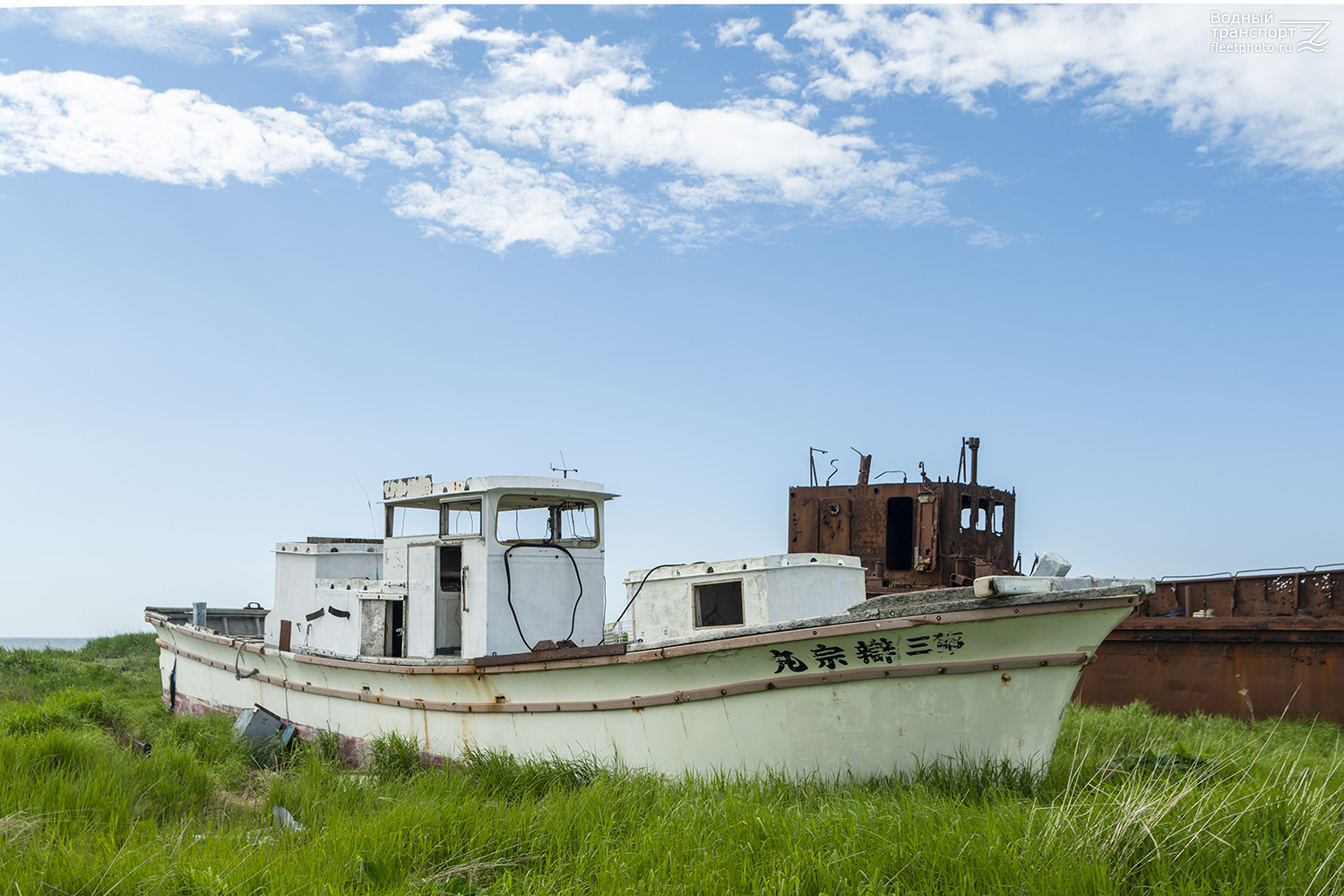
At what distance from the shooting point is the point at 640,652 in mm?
7465

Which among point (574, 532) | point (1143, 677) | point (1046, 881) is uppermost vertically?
point (574, 532)

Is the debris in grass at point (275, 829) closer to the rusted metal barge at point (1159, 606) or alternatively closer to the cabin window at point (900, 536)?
the rusted metal barge at point (1159, 606)

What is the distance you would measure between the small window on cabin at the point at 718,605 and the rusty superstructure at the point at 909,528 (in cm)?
745

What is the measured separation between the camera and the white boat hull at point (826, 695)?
252 inches

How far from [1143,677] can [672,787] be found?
10.4 meters

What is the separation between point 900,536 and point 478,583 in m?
9.69

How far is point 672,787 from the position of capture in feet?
22.5

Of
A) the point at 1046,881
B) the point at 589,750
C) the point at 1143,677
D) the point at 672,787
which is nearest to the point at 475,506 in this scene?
the point at 589,750

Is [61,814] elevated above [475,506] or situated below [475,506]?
below

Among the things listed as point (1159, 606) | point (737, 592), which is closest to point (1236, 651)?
point (1159, 606)

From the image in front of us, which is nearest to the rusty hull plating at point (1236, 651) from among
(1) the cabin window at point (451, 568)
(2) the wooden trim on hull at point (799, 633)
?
(2) the wooden trim on hull at point (799, 633)

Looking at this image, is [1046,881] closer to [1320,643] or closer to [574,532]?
[574,532]

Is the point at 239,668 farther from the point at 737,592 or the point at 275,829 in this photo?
the point at 737,592

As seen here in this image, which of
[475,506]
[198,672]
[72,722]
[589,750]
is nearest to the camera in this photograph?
[589,750]
